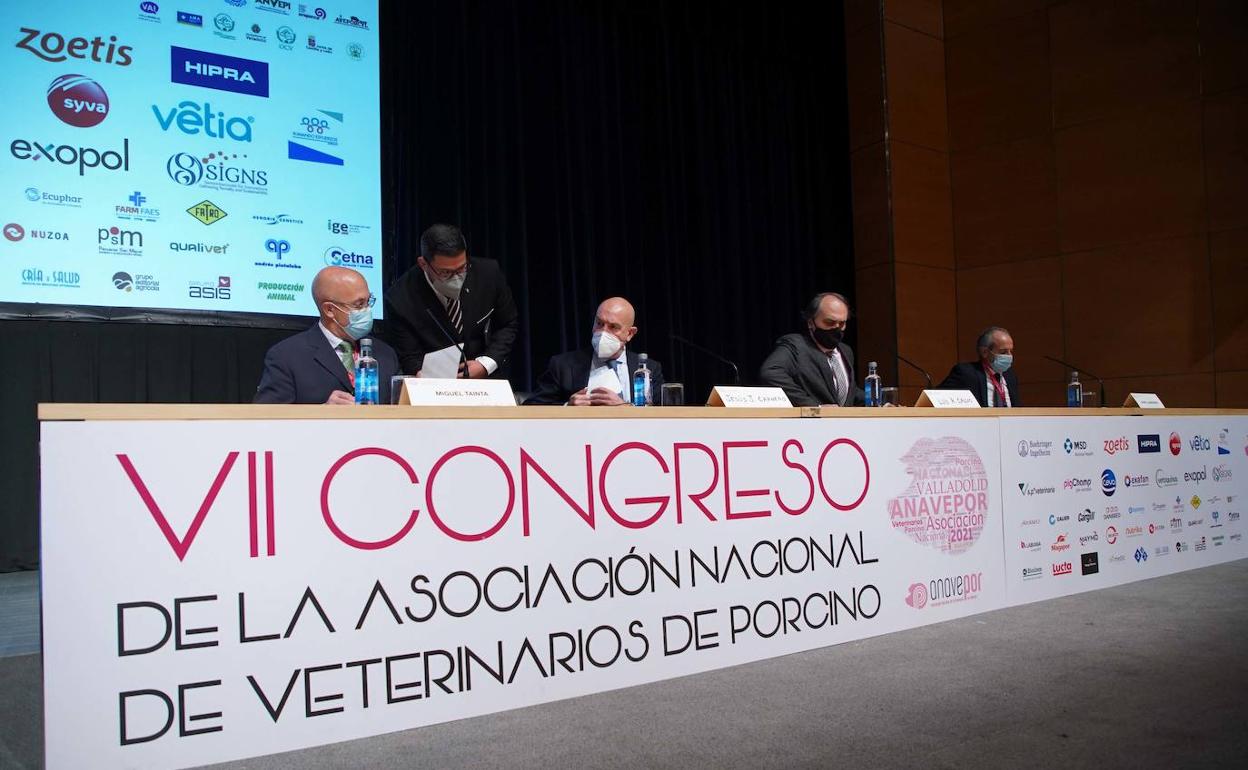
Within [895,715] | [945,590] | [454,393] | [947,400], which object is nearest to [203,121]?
[454,393]

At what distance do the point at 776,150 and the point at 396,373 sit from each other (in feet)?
15.9

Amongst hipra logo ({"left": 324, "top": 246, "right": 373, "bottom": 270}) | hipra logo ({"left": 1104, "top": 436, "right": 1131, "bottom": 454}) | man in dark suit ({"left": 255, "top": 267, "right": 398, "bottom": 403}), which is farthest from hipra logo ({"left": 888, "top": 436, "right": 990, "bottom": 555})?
hipra logo ({"left": 324, "top": 246, "right": 373, "bottom": 270})

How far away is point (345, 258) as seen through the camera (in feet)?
15.0

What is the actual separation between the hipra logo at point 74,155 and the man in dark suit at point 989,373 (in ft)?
13.2

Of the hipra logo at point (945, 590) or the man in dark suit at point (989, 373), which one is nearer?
the hipra logo at point (945, 590)

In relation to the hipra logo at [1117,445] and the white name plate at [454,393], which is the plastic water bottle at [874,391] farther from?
the white name plate at [454,393]

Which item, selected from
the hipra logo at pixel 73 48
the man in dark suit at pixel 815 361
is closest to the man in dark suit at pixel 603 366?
the man in dark suit at pixel 815 361

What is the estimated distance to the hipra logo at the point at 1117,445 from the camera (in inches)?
132

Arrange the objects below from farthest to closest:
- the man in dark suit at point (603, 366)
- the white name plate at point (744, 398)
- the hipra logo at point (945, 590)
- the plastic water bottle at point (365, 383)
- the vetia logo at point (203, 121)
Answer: the vetia logo at point (203, 121)
the man in dark suit at point (603, 366)
the hipra logo at point (945, 590)
the white name plate at point (744, 398)
the plastic water bottle at point (365, 383)

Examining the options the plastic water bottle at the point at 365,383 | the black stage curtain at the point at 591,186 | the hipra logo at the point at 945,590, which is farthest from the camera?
the black stage curtain at the point at 591,186

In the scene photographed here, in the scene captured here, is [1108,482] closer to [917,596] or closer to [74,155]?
[917,596]

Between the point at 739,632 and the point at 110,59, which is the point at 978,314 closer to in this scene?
the point at 739,632

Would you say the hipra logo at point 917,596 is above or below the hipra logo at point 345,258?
below

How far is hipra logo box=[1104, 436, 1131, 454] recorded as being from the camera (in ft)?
11.0
